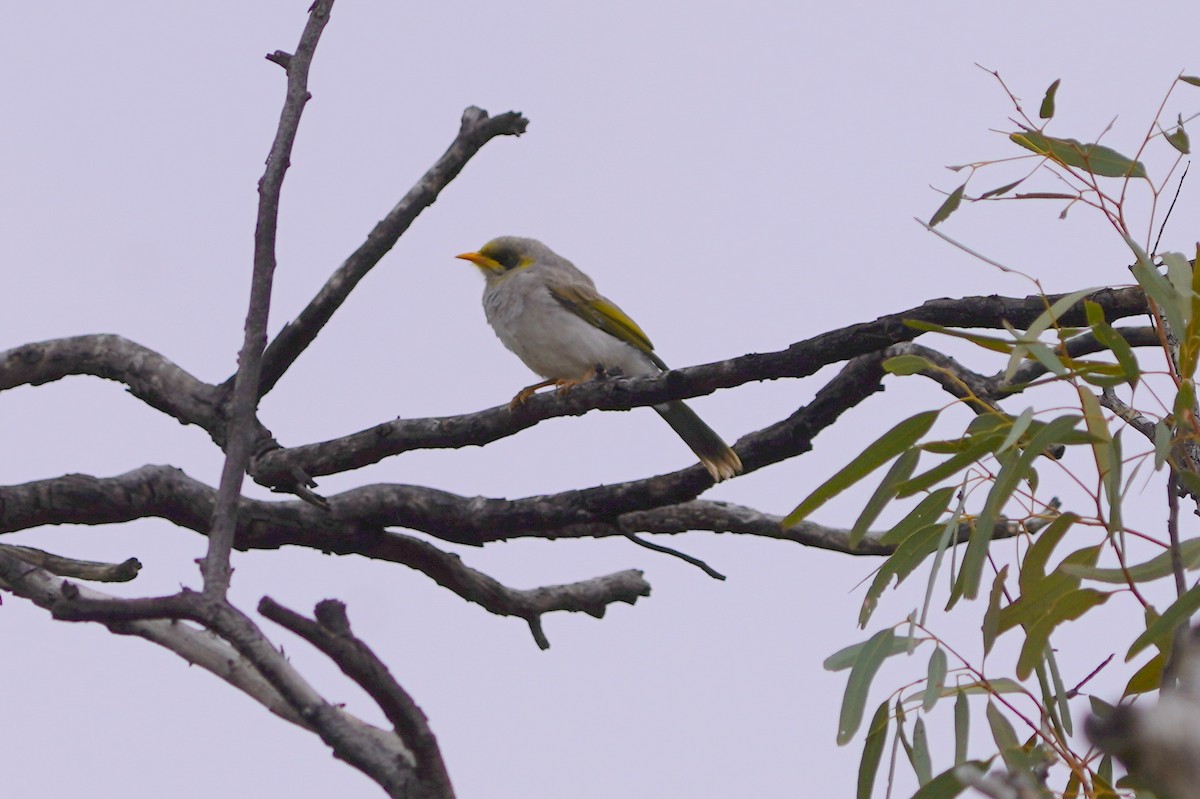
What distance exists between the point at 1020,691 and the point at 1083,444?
0.50m

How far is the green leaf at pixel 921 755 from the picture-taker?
99.1 inches

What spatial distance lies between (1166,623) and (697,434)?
260 cm

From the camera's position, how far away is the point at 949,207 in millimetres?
2699

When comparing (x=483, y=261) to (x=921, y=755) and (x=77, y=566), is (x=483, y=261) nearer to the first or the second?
(x=77, y=566)

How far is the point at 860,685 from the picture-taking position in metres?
2.43

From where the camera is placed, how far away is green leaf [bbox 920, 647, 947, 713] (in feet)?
7.51

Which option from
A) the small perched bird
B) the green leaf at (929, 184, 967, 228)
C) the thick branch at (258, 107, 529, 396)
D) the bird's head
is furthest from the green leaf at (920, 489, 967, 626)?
the bird's head

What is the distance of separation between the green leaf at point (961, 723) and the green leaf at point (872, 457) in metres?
0.45

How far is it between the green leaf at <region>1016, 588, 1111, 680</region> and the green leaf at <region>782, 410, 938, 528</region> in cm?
40

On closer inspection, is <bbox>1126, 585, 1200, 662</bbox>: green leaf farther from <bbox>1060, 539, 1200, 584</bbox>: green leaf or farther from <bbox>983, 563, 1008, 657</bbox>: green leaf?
<bbox>983, 563, 1008, 657</bbox>: green leaf

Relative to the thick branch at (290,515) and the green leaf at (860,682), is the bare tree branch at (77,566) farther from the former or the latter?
the green leaf at (860,682)

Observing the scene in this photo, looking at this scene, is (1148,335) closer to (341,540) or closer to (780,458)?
(780,458)

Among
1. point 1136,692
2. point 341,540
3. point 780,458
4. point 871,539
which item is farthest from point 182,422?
point 1136,692

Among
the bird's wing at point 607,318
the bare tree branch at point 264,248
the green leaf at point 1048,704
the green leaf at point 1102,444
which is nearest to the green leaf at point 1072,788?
the green leaf at point 1048,704
